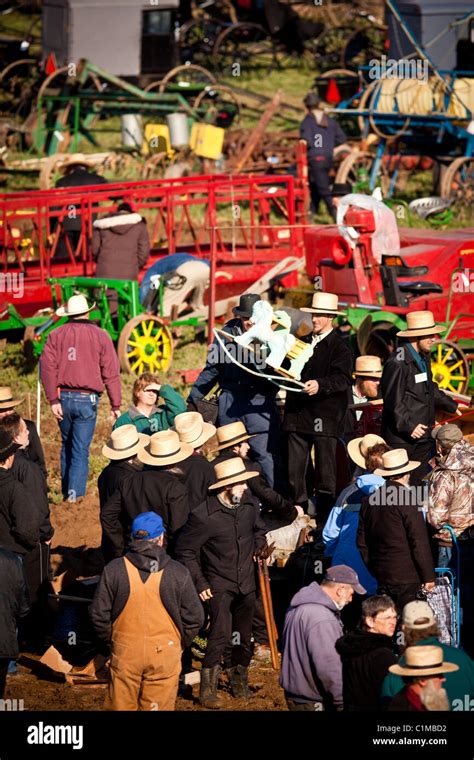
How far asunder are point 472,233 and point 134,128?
11.0 metres

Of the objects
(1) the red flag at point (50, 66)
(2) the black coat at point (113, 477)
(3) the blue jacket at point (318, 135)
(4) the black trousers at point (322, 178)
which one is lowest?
(2) the black coat at point (113, 477)

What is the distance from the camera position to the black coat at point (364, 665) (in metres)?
7.00

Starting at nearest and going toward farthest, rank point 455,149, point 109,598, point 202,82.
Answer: point 109,598
point 455,149
point 202,82

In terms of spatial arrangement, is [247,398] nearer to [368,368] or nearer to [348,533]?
[368,368]

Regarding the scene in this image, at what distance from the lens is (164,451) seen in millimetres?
9188

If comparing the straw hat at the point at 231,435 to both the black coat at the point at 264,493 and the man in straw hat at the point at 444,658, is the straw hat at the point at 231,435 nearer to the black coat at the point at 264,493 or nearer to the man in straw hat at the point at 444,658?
the black coat at the point at 264,493

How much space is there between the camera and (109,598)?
769cm

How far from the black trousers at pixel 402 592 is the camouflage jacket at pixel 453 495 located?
2.22 ft

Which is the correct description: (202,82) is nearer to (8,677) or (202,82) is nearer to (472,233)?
(472,233)

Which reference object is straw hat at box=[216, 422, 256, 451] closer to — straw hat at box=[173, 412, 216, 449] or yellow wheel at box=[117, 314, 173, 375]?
straw hat at box=[173, 412, 216, 449]

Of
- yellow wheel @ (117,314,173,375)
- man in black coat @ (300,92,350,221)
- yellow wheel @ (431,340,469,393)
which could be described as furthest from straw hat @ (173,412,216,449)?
man in black coat @ (300,92,350,221)

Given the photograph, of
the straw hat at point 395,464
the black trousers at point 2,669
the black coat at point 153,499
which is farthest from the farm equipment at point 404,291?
the black trousers at point 2,669

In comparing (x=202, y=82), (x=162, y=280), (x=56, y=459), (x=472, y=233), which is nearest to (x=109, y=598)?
(x=56, y=459)

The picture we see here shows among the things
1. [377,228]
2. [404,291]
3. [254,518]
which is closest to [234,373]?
[254,518]
